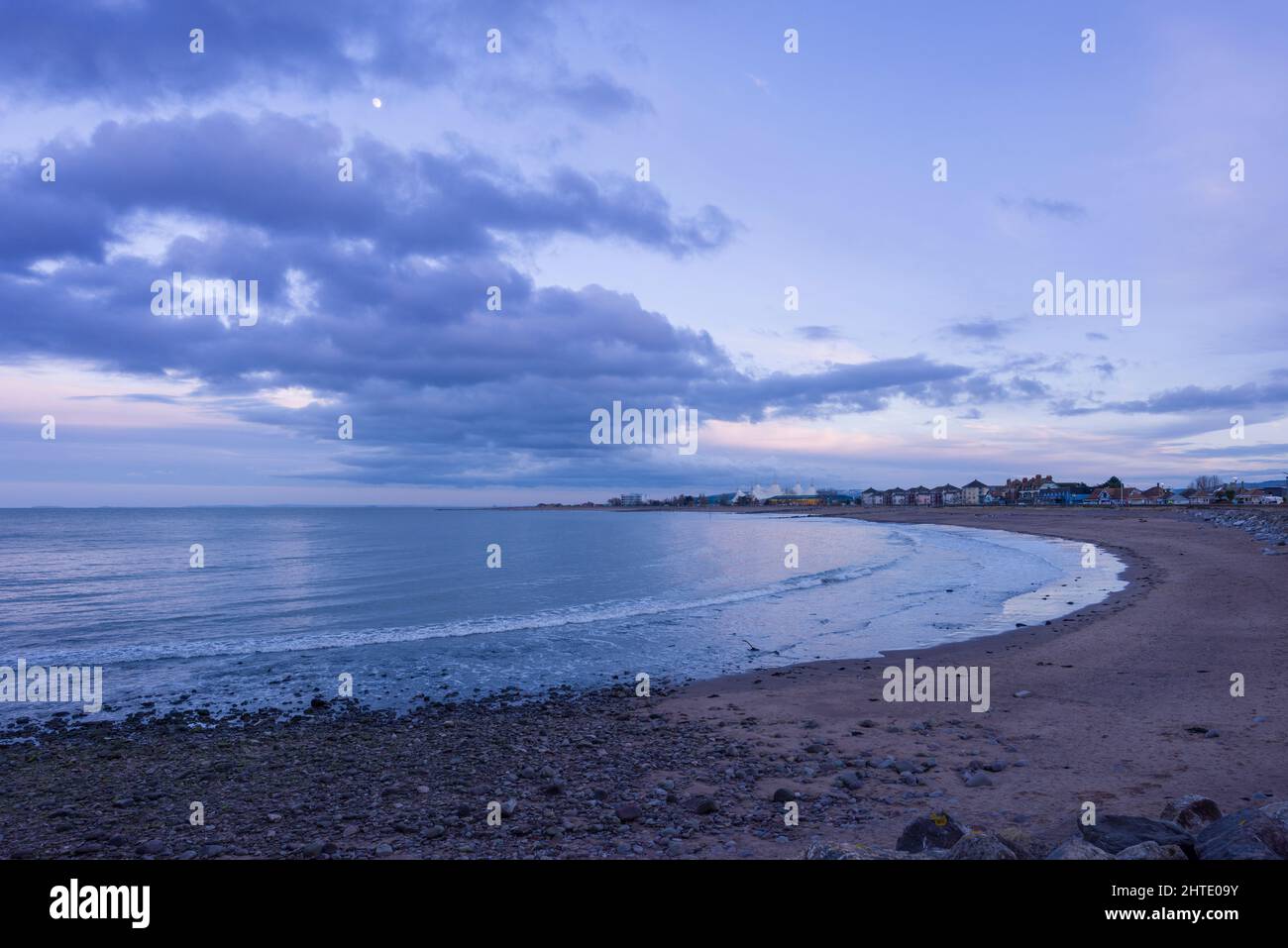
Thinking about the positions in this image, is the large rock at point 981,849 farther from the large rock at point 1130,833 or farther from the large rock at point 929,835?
the large rock at point 1130,833

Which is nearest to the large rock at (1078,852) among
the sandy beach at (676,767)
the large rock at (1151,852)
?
the large rock at (1151,852)

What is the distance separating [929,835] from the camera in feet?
24.0

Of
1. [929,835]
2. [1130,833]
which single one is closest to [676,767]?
[929,835]

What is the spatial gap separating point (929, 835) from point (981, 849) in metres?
1.24

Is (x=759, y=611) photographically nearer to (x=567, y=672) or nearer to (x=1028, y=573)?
(x=567, y=672)

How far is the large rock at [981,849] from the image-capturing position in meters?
6.08

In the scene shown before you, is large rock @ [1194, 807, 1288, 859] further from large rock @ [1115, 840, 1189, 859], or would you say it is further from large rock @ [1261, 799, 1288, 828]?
large rock @ [1115, 840, 1189, 859]

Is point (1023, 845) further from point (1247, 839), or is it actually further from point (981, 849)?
point (1247, 839)

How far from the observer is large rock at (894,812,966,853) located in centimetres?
722

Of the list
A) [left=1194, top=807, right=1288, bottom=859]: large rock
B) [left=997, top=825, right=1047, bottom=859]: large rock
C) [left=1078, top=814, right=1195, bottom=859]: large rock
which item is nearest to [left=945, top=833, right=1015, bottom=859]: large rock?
[left=997, top=825, right=1047, bottom=859]: large rock

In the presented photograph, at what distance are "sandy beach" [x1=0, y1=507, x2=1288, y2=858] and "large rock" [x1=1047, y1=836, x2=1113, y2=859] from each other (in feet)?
1.74

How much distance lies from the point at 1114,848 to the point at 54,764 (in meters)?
16.9

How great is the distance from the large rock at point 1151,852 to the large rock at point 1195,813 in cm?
159
